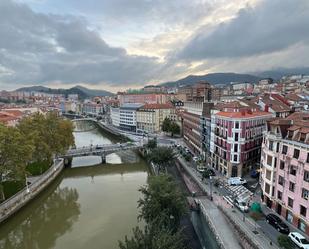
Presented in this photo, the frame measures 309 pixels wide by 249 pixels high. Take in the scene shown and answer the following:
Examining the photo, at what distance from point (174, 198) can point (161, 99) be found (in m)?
125

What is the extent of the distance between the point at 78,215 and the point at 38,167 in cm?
1783

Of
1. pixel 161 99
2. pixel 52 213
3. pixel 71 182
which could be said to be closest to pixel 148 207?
pixel 52 213

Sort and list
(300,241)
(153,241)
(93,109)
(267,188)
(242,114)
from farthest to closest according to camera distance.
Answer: (93,109) < (242,114) < (267,188) < (300,241) < (153,241)

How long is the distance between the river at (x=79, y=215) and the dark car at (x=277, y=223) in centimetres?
618

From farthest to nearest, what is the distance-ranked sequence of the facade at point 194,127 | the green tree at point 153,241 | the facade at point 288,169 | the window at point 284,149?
the facade at point 194,127 → the window at point 284,149 → the facade at point 288,169 → the green tree at point 153,241

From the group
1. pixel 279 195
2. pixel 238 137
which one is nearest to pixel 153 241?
pixel 279 195

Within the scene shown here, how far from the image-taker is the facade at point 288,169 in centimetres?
2334

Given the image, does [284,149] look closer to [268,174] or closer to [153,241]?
[268,174]

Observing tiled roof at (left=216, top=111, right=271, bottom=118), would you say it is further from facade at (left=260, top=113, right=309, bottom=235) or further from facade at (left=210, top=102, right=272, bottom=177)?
facade at (left=260, top=113, right=309, bottom=235)

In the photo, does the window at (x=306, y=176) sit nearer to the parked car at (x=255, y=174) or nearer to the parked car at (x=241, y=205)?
the parked car at (x=241, y=205)

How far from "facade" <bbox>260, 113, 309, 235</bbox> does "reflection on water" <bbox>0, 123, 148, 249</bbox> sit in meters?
15.8

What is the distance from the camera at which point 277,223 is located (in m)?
24.0

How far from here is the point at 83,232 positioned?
2877 cm

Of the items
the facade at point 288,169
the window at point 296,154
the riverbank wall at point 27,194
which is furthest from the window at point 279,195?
the riverbank wall at point 27,194
